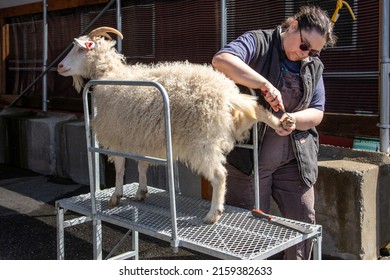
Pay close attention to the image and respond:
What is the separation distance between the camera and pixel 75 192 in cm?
661

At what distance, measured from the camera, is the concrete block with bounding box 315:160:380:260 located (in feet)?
12.9

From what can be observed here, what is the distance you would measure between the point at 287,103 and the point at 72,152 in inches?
194

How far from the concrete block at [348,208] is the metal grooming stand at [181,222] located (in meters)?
1.35

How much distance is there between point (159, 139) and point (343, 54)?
2672 mm

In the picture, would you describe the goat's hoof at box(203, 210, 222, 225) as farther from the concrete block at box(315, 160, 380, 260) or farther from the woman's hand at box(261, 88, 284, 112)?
the concrete block at box(315, 160, 380, 260)

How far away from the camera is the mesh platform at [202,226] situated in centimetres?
238

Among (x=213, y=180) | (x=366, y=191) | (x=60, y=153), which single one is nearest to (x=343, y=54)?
(x=366, y=191)

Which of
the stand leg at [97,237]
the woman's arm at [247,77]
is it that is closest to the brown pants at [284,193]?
the woman's arm at [247,77]

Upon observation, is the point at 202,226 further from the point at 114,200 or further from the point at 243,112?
the point at 114,200

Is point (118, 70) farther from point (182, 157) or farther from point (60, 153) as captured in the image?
point (60, 153)

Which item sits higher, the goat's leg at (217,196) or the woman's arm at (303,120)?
the woman's arm at (303,120)

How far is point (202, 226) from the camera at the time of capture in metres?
2.70

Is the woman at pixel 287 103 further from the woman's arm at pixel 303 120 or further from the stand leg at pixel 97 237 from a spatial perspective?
the stand leg at pixel 97 237
